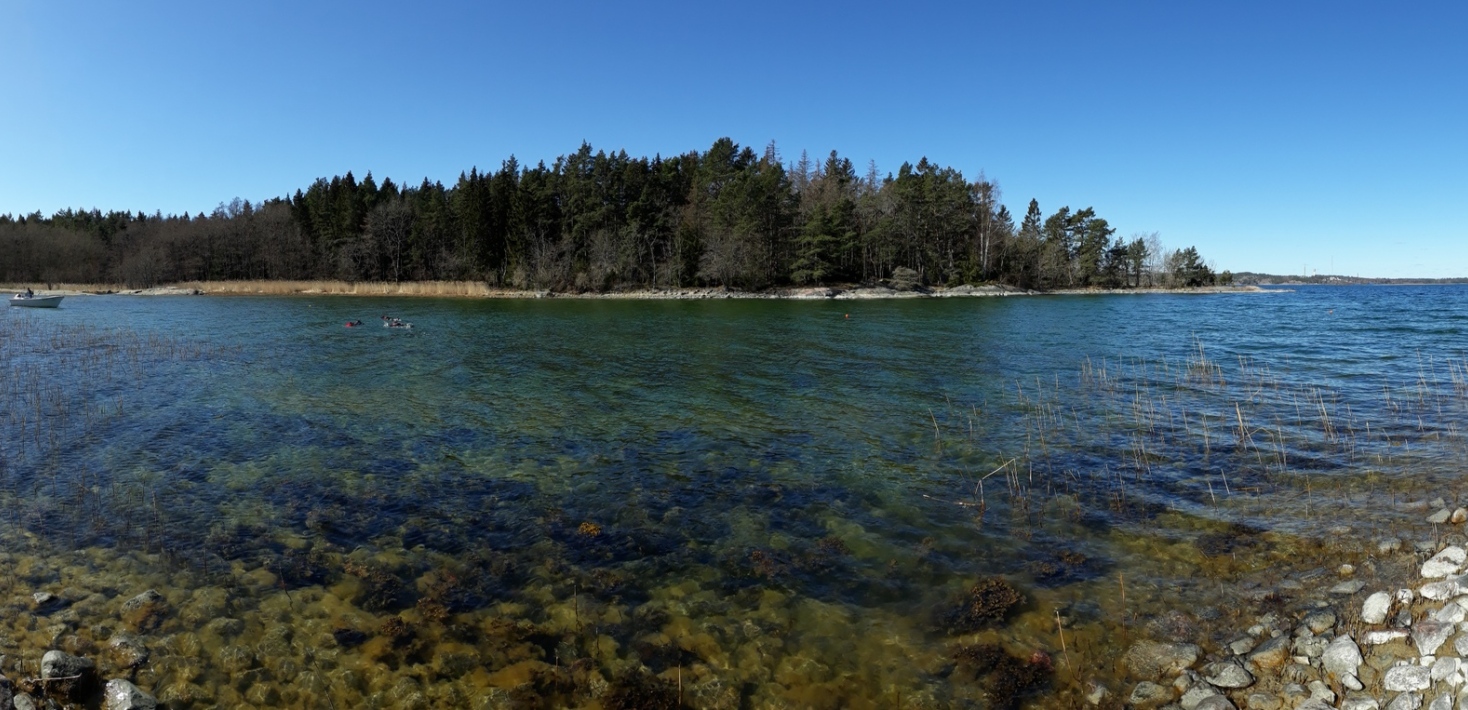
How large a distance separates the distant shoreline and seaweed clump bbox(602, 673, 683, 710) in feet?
240

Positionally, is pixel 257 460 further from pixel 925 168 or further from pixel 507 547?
pixel 925 168

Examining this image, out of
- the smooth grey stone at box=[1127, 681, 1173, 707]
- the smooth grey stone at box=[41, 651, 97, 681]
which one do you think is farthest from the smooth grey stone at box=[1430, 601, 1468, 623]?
the smooth grey stone at box=[41, 651, 97, 681]

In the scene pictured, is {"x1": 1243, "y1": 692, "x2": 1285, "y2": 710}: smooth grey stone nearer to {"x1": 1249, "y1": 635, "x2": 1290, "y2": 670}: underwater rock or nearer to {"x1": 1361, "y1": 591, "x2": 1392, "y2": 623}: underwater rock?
{"x1": 1249, "y1": 635, "x2": 1290, "y2": 670}: underwater rock

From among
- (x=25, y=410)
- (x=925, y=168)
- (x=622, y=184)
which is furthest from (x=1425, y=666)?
(x=925, y=168)

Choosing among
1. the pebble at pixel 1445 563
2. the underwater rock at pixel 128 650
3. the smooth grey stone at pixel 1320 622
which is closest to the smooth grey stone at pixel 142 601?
the underwater rock at pixel 128 650

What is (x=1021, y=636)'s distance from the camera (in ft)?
21.6

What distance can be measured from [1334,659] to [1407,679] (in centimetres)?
58

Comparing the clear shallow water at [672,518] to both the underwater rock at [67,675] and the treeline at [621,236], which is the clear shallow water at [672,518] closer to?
the underwater rock at [67,675]

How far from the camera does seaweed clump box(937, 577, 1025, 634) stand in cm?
684

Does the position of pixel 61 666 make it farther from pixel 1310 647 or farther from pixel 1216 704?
pixel 1310 647

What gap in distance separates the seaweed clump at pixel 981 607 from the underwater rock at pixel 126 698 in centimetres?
713

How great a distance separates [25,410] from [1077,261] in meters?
115

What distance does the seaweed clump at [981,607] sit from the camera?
6.84 m

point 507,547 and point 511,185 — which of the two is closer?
point 507,547
